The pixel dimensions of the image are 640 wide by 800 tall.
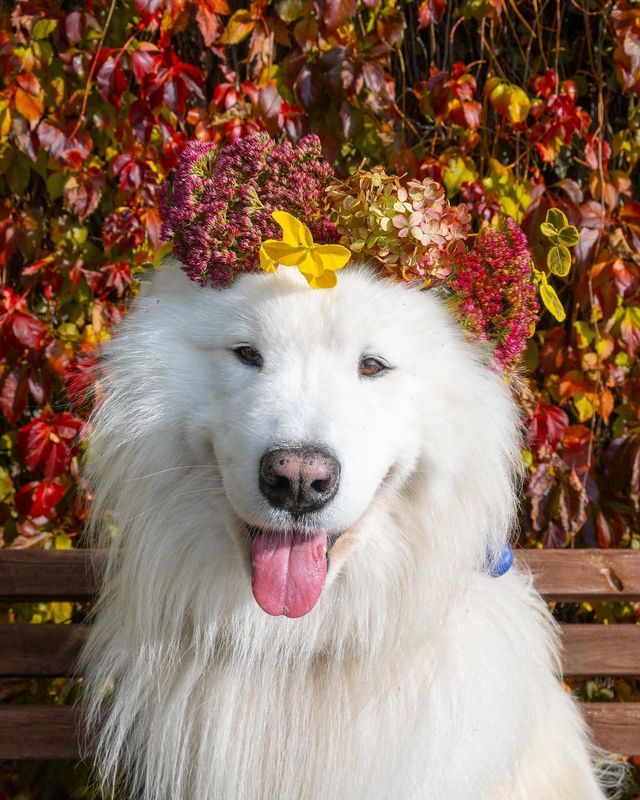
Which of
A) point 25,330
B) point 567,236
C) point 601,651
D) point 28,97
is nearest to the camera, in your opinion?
point 567,236

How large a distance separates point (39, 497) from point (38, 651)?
23.1 inches

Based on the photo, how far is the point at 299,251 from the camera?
1.45 meters

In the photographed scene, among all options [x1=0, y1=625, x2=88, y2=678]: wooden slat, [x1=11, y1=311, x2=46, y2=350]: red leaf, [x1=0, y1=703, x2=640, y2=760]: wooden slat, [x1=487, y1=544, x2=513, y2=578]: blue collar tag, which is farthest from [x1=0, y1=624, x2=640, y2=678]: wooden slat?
[x1=11, y1=311, x2=46, y2=350]: red leaf

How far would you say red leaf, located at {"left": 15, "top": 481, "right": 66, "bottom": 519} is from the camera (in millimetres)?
2785

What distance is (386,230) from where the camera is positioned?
1.54 metres

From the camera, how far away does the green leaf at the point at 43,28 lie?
2.64 meters

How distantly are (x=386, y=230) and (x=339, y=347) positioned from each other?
0.78ft

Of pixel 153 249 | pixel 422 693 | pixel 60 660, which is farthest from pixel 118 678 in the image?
pixel 153 249

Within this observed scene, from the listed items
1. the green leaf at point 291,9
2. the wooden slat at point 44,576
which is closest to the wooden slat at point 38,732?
the wooden slat at point 44,576

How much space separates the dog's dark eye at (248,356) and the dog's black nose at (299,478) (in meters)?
0.24

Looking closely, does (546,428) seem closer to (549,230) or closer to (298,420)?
(549,230)

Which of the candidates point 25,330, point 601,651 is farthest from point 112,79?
point 601,651

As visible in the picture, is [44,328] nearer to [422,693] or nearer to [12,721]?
[12,721]

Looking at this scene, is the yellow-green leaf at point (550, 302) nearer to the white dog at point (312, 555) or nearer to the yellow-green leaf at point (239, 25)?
the white dog at point (312, 555)
